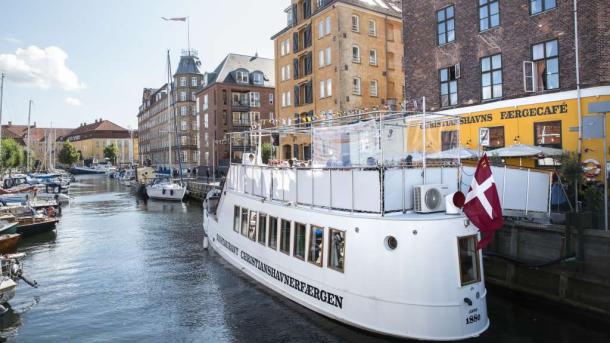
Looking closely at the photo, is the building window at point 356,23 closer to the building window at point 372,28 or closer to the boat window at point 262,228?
the building window at point 372,28

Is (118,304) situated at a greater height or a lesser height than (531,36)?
lesser

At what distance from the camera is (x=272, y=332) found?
12953 millimetres

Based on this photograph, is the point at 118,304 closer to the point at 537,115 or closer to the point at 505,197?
the point at 505,197

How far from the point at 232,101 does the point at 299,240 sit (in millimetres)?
60969

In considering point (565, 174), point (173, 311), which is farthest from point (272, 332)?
point (565, 174)

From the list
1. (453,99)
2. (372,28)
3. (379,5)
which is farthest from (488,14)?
(379,5)

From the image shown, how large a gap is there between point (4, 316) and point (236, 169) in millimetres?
9987

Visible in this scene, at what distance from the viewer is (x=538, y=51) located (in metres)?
22.4

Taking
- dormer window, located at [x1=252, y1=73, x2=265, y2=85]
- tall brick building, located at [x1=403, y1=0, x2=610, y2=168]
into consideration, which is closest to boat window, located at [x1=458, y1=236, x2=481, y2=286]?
tall brick building, located at [x1=403, y1=0, x2=610, y2=168]

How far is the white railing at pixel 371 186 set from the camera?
37.6ft

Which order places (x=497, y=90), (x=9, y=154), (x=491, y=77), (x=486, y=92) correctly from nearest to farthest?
(x=497, y=90) → (x=491, y=77) → (x=486, y=92) → (x=9, y=154)

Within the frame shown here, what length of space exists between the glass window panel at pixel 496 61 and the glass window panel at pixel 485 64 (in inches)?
11.9

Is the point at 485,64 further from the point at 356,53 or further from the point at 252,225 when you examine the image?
the point at 356,53

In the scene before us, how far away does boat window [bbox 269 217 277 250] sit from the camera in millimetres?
15273
